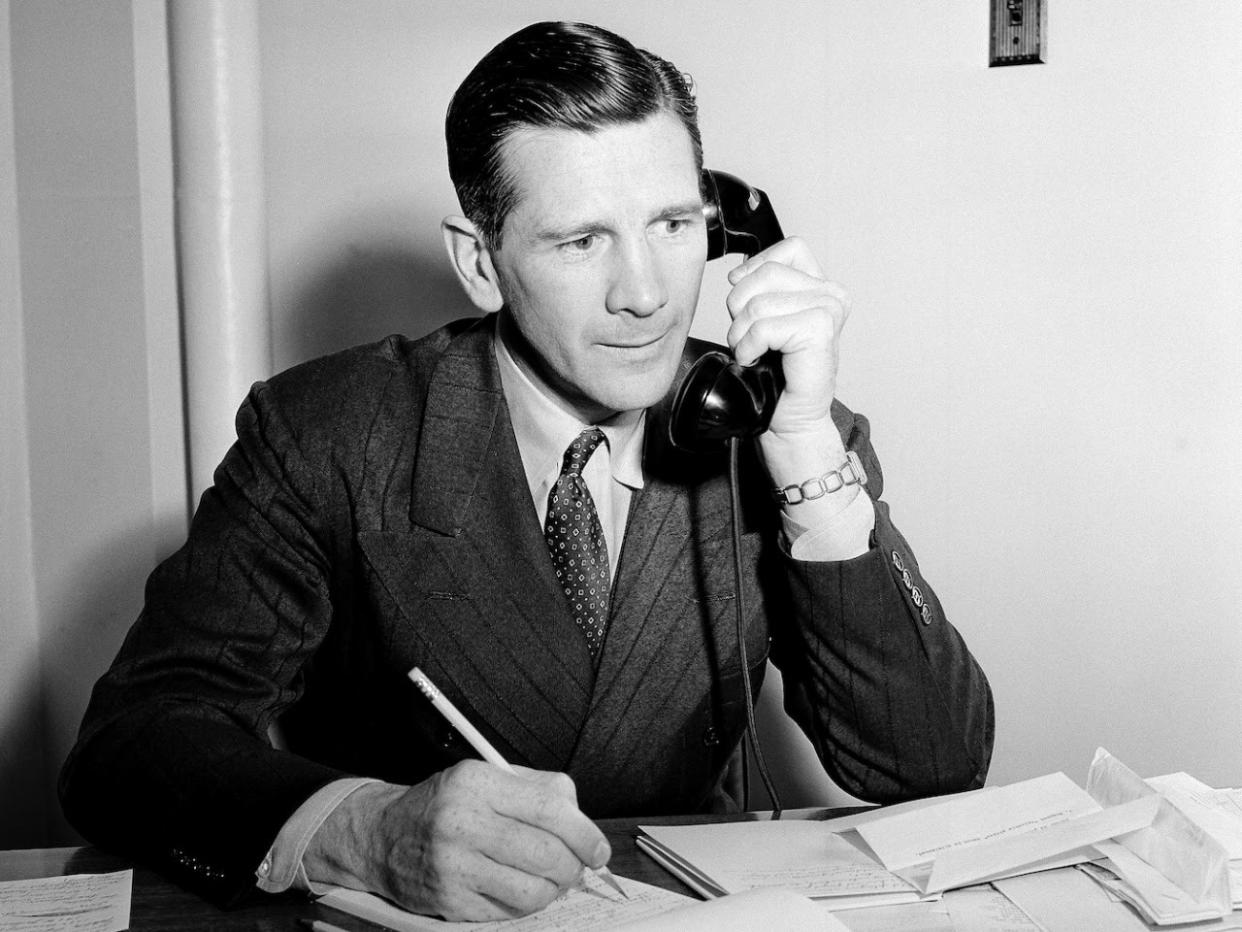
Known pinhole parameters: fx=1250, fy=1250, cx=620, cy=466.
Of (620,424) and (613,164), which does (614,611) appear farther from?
(613,164)

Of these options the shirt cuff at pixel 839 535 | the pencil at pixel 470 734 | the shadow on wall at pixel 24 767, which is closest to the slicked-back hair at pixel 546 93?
the shirt cuff at pixel 839 535

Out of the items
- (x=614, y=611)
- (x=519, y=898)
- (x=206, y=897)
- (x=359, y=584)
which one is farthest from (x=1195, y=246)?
(x=206, y=897)

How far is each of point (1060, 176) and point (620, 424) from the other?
100 cm

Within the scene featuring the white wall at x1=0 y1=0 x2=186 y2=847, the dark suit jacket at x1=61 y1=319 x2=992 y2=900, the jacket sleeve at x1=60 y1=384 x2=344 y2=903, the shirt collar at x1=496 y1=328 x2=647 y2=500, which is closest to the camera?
the jacket sleeve at x1=60 y1=384 x2=344 y2=903

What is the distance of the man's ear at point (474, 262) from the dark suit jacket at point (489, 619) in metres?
0.06

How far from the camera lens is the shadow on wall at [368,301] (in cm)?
221

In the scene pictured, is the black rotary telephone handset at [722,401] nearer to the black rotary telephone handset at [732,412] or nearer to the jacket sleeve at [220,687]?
the black rotary telephone handset at [732,412]

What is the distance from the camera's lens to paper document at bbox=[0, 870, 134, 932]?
0.95 meters

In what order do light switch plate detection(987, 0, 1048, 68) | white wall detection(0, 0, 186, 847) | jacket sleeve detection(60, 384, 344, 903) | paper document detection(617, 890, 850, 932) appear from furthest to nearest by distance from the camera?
white wall detection(0, 0, 186, 847)
light switch plate detection(987, 0, 1048, 68)
jacket sleeve detection(60, 384, 344, 903)
paper document detection(617, 890, 850, 932)

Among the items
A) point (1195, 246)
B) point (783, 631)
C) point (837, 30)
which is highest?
point (837, 30)

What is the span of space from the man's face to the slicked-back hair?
0.01 metres

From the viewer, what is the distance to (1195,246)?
6.77 feet

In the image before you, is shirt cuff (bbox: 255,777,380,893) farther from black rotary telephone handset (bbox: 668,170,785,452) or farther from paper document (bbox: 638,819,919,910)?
black rotary telephone handset (bbox: 668,170,785,452)

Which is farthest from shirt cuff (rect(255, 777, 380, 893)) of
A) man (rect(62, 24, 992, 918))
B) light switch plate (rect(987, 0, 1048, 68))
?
light switch plate (rect(987, 0, 1048, 68))
